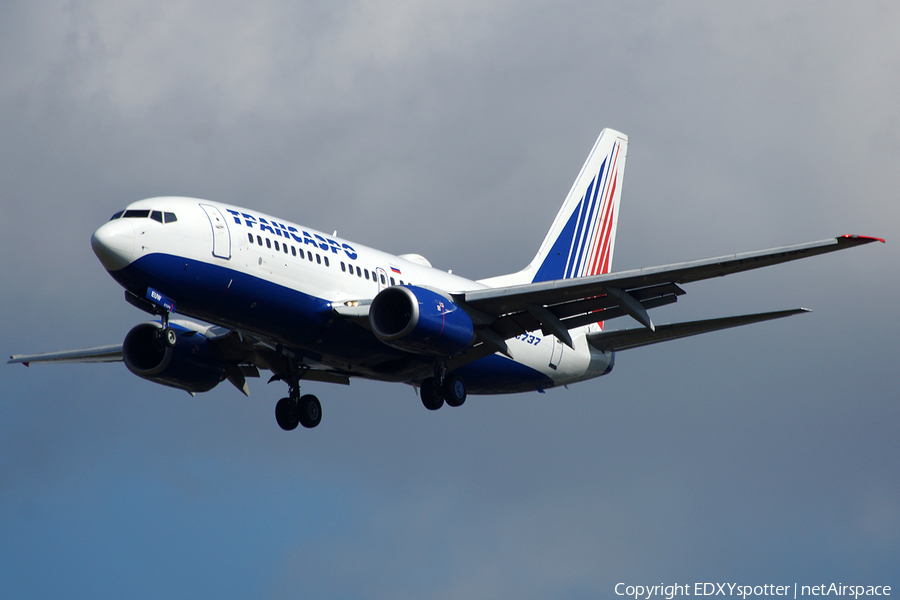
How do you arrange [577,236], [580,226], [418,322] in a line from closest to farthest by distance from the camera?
[418,322] → [577,236] → [580,226]

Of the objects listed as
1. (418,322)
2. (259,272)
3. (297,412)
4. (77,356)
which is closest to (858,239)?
(418,322)

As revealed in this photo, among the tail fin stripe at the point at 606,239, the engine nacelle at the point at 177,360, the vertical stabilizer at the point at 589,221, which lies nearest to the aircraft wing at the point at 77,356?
the engine nacelle at the point at 177,360

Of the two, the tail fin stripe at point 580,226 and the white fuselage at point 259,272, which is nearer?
the white fuselage at point 259,272

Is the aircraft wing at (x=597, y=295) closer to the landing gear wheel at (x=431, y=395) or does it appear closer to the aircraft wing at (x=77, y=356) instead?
the landing gear wheel at (x=431, y=395)

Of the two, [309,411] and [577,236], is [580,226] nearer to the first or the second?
[577,236]

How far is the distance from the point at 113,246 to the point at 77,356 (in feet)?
46.5

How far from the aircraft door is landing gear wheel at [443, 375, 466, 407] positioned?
8973 millimetres

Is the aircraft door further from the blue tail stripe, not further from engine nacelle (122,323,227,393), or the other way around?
the blue tail stripe

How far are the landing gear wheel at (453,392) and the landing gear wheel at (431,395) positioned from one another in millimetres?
223

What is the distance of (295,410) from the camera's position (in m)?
37.1

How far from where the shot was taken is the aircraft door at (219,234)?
29.7m

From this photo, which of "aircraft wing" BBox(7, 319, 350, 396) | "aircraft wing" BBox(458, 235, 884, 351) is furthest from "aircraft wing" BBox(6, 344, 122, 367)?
"aircraft wing" BBox(458, 235, 884, 351)

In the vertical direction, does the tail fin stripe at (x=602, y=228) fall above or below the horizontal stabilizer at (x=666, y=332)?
above

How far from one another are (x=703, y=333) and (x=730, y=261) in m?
6.54
